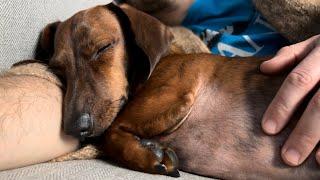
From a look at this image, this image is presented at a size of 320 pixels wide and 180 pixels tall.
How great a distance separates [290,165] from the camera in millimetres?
1285

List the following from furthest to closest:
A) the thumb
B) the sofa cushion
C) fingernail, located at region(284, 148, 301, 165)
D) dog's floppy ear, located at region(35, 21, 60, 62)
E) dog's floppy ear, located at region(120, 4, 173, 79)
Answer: dog's floppy ear, located at region(35, 21, 60, 62) → dog's floppy ear, located at region(120, 4, 173, 79) → the thumb → fingernail, located at region(284, 148, 301, 165) → the sofa cushion

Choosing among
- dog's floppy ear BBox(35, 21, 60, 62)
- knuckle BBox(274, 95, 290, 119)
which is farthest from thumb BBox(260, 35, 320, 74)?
dog's floppy ear BBox(35, 21, 60, 62)

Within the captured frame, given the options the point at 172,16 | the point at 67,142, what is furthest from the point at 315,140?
the point at 172,16

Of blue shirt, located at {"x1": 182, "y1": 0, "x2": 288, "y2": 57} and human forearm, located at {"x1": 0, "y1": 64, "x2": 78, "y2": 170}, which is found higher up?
human forearm, located at {"x1": 0, "y1": 64, "x2": 78, "y2": 170}

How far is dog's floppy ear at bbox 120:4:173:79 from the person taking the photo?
1.57m

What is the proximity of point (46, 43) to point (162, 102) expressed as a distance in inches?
22.5

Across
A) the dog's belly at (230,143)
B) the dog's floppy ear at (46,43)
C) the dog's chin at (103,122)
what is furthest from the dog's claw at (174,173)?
the dog's floppy ear at (46,43)

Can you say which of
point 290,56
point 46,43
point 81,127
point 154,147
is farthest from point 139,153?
point 46,43

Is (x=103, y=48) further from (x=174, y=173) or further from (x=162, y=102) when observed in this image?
(x=174, y=173)

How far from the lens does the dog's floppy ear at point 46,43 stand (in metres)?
1.74

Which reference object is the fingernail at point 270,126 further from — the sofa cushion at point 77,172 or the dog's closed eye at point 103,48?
the dog's closed eye at point 103,48

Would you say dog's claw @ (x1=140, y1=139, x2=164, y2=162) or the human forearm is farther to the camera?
dog's claw @ (x1=140, y1=139, x2=164, y2=162)

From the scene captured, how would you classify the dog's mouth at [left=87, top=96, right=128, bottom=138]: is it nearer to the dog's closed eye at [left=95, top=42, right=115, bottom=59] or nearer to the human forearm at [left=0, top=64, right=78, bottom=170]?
the human forearm at [left=0, top=64, right=78, bottom=170]

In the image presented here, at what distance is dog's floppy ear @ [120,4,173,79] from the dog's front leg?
27 cm
